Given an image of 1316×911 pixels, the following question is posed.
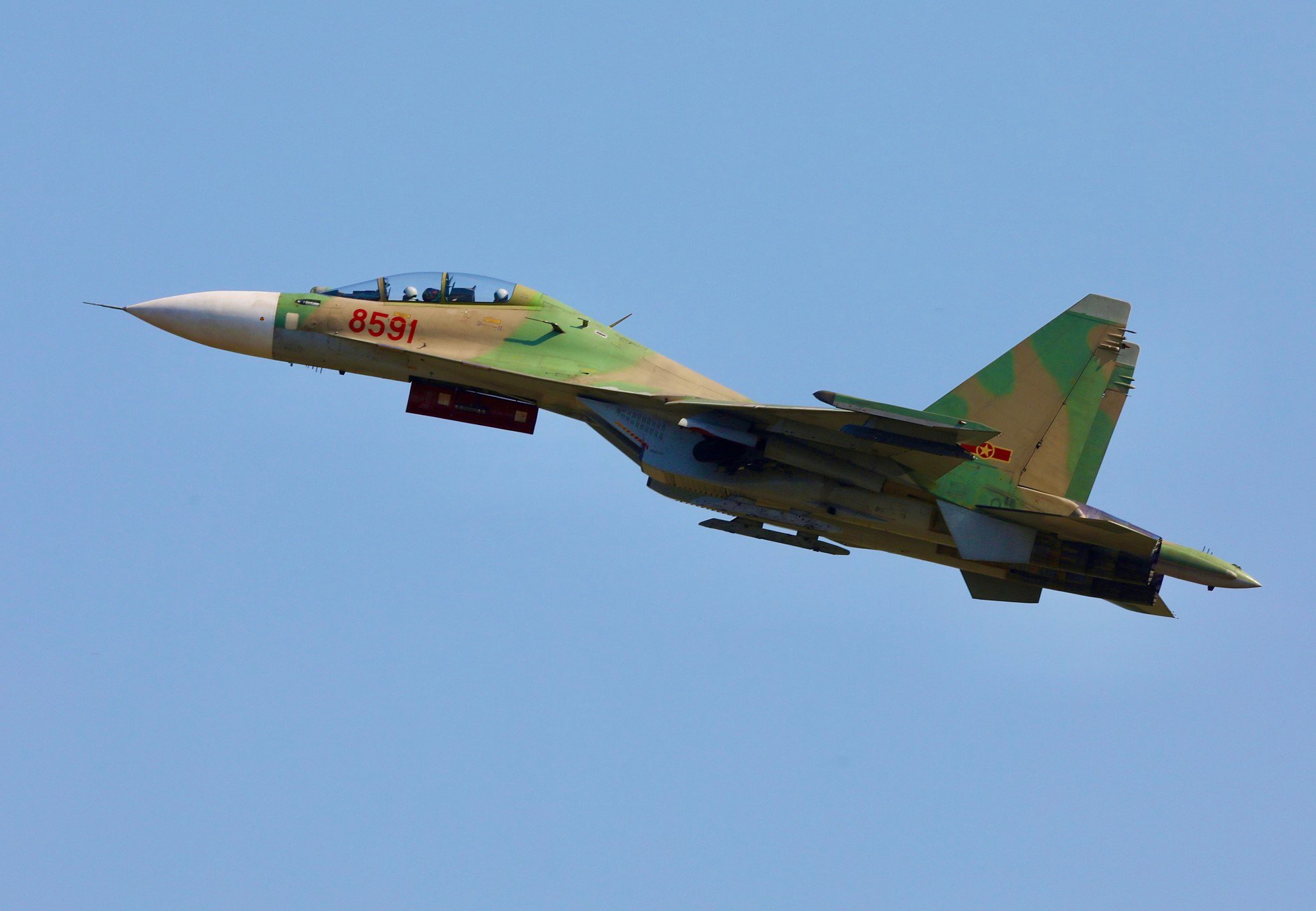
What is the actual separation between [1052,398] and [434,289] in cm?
899

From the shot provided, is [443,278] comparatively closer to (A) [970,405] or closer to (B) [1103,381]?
(A) [970,405]

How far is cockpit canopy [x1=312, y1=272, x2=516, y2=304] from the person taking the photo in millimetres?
20250

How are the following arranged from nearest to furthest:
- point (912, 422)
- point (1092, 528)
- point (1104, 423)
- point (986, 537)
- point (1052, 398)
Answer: point (912, 422), point (1092, 528), point (986, 537), point (1052, 398), point (1104, 423)

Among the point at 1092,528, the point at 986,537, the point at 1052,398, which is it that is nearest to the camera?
the point at 1092,528

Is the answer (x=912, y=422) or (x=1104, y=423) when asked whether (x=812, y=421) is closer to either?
(x=912, y=422)

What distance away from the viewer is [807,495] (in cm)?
1945

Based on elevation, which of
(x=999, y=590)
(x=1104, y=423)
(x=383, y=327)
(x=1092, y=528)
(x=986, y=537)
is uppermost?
(x=1104, y=423)

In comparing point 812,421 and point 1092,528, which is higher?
point 812,421

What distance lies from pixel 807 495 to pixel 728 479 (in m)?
1.10

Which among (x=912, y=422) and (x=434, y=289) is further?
(x=434, y=289)

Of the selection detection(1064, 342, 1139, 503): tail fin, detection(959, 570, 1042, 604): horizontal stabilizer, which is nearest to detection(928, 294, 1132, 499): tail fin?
detection(1064, 342, 1139, 503): tail fin

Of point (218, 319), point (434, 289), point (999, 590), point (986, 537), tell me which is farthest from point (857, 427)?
point (218, 319)

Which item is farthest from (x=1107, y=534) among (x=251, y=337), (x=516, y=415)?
(x=251, y=337)

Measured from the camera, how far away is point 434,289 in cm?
2034
